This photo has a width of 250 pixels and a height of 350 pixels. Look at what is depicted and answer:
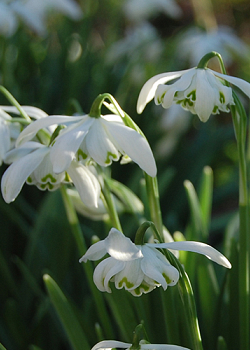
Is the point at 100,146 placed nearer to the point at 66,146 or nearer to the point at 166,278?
the point at 66,146

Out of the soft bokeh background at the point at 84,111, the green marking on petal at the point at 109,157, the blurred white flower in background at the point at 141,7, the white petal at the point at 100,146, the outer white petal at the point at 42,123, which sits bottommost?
the soft bokeh background at the point at 84,111

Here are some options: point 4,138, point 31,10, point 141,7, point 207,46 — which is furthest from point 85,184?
point 141,7

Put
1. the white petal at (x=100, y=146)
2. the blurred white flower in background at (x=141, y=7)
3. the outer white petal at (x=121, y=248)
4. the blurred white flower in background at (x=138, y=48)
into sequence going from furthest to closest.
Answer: the blurred white flower in background at (x=141, y=7) < the blurred white flower in background at (x=138, y=48) < the white petal at (x=100, y=146) < the outer white petal at (x=121, y=248)

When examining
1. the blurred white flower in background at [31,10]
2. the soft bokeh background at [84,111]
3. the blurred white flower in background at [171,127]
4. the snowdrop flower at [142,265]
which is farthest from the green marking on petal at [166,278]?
the blurred white flower in background at [31,10]

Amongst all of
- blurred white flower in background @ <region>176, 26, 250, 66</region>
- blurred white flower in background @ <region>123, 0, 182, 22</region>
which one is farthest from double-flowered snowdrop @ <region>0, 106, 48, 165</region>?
blurred white flower in background @ <region>123, 0, 182, 22</region>

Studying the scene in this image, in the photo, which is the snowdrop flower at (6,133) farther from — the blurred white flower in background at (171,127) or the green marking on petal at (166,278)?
the blurred white flower in background at (171,127)

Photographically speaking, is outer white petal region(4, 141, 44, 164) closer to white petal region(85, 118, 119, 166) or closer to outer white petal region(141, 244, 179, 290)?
white petal region(85, 118, 119, 166)
